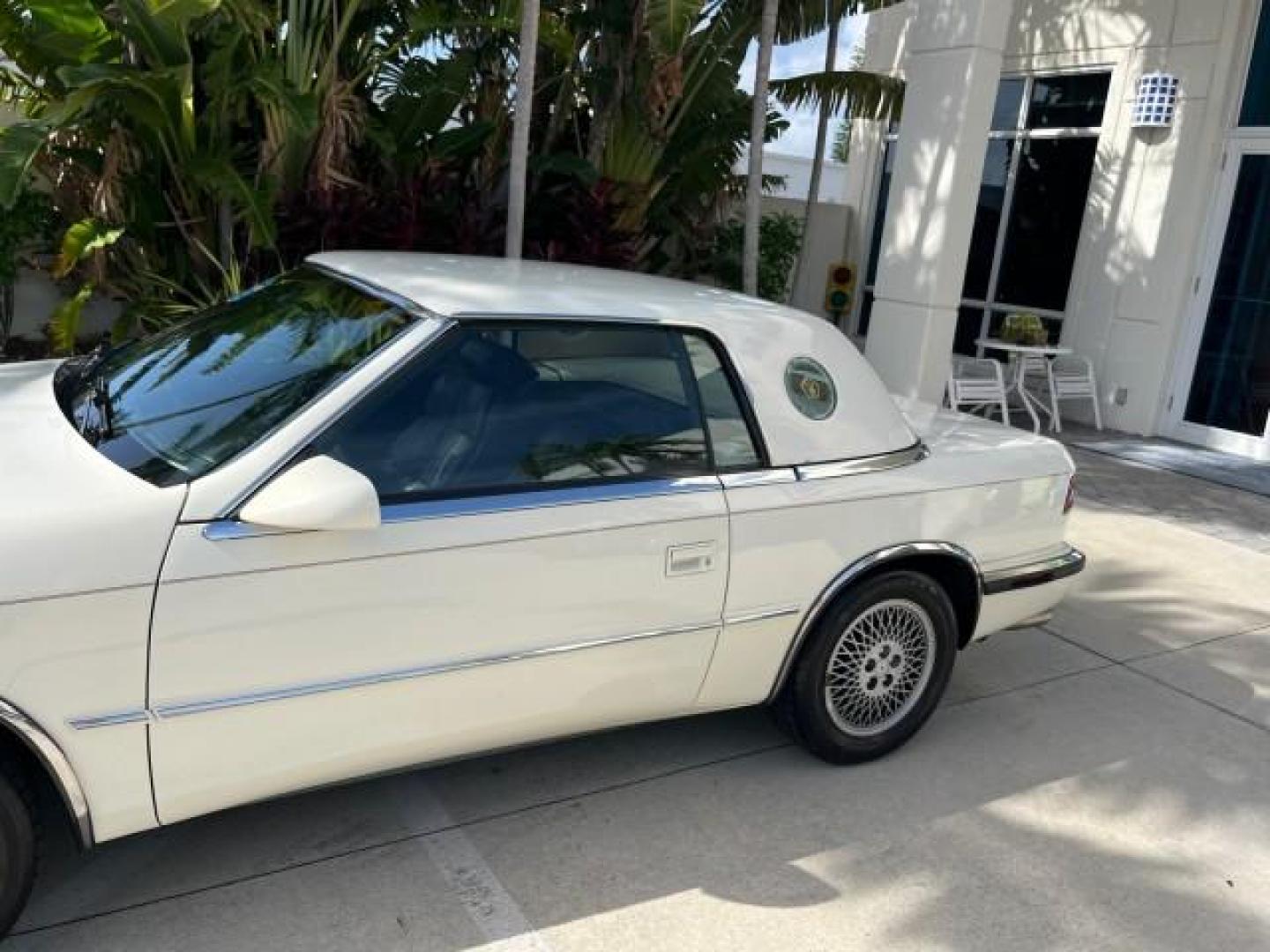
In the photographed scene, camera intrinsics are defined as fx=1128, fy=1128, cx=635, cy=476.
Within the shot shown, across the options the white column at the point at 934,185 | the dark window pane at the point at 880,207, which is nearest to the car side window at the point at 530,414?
the white column at the point at 934,185

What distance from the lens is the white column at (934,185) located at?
8219mm

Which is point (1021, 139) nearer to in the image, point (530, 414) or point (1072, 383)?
point (1072, 383)

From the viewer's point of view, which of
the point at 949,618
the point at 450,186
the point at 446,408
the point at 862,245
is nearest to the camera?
the point at 446,408

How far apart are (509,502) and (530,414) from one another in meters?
0.30

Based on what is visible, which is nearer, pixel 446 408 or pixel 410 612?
pixel 410 612

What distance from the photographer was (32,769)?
2.64 meters

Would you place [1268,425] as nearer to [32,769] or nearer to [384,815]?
[384,815]

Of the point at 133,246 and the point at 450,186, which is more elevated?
the point at 450,186

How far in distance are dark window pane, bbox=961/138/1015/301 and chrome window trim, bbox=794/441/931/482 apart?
8777mm

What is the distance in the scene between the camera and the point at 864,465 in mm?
3770

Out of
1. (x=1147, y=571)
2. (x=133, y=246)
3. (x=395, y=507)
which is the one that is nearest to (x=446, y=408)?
(x=395, y=507)

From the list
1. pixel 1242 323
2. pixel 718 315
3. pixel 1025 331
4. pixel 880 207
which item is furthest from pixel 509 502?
pixel 880 207

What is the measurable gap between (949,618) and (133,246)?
6.29m

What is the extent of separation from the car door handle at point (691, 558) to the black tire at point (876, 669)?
1.96ft
